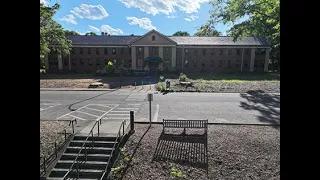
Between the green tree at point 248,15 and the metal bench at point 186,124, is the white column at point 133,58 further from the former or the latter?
the metal bench at point 186,124

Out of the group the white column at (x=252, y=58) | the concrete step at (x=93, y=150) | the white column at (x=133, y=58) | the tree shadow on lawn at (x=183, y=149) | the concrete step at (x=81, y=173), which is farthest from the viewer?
the white column at (x=252, y=58)

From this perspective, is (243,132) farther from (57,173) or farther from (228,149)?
(57,173)

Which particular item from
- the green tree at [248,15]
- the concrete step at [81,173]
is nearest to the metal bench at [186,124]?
the concrete step at [81,173]

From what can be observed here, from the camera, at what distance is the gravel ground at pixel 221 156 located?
25.2 ft

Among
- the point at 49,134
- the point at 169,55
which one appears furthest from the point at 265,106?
the point at 169,55

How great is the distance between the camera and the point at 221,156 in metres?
8.91

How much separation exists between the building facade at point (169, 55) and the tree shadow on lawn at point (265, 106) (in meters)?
23.9

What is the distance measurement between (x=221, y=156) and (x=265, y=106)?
1162 centimetres

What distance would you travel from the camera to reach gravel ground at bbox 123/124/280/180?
770 cm

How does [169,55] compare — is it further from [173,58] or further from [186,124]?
[186,124]

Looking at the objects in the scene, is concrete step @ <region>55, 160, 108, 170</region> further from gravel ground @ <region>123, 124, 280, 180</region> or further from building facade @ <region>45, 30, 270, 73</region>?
building facade @ <region>45, 30, 270, 73</region>

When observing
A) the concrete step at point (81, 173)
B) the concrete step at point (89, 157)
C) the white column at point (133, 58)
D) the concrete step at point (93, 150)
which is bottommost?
the concrete step at point (81, 173)

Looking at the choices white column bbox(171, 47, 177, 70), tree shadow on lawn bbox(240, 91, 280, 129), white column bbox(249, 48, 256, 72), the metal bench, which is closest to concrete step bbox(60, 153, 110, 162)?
the metal bench
